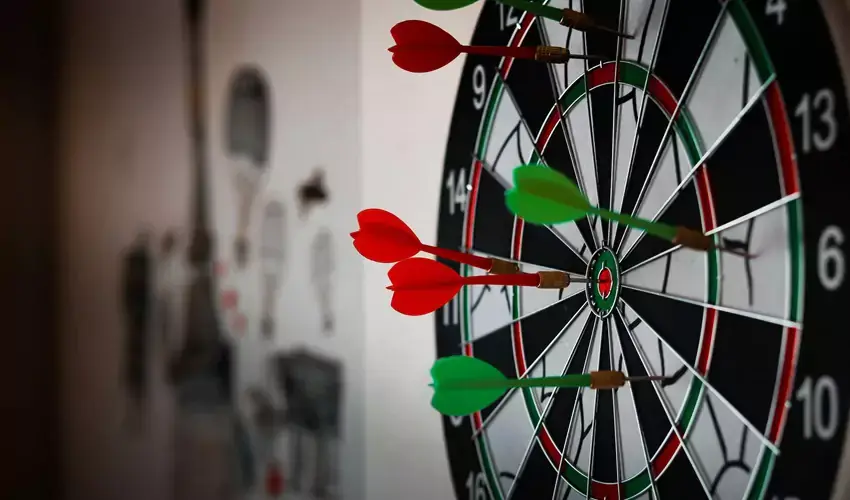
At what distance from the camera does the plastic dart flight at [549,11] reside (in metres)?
0.68

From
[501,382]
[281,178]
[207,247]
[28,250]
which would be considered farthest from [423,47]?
[28,250]

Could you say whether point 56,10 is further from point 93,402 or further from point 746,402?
point 746,402

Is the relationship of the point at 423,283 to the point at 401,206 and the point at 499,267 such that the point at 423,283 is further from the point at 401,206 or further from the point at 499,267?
the point at 401,206

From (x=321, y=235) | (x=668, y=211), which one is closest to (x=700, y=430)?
(x=668, y=211)

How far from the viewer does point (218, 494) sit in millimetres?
1789

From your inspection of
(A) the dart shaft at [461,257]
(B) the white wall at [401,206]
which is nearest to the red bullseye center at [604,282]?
(A) the dart shaft at [461,257]

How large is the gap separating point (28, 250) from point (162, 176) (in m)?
0.83

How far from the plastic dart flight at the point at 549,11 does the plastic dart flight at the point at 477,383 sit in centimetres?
31

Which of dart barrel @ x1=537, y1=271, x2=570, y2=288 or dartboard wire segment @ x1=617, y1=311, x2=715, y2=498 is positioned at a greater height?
dart barrel @ x1=537, y1=271, x2=570, y2=288

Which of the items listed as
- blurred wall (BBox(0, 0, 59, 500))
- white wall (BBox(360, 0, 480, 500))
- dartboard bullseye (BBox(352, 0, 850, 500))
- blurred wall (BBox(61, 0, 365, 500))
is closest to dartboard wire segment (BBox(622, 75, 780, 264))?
dartboard bullseye (BBox(352, 0, 850, 500))

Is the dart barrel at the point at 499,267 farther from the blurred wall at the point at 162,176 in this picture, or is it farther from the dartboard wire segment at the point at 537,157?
the blurred wall at the point at 162,176

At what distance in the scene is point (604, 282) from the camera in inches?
29.2

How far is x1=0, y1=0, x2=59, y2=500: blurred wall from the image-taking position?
248 cm

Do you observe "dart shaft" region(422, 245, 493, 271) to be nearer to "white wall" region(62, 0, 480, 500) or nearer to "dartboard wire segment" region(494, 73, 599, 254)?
"dartboard wire segment" region(494, 73, 599, 254)
